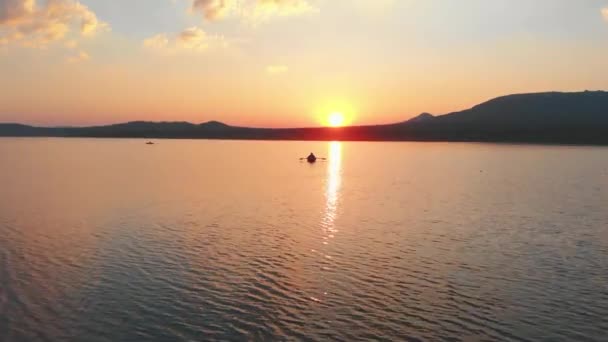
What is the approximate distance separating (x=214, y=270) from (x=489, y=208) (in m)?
37.2

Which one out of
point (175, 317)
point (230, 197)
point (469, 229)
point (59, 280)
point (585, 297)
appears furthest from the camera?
point (230, 197)

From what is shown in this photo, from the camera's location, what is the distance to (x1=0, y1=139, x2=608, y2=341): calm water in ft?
70.3

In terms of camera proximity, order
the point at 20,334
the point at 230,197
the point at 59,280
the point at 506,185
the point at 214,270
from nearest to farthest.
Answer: the point at 20,334 < the point at 59,280 < the point at 214,270 < the point at 230,197 < the point at 506,185

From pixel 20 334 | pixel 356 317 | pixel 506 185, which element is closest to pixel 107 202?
pixel 20 334

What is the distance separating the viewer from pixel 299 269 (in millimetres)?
29844

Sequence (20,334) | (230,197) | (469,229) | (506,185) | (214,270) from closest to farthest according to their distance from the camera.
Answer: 1. (20,334)
2. (214,270)
3. (469,229)
4. (230,197)
5. (506,185)

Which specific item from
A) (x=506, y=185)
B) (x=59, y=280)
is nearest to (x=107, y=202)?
(x=59, y=280)

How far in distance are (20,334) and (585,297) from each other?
26.2 meters

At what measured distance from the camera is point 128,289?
25750 millimetres

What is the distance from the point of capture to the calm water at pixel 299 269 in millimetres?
21422

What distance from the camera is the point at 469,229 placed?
141 feet

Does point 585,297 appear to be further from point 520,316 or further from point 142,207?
point 142,207

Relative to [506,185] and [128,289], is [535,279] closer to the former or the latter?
[128,289]

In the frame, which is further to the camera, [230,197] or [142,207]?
[230,197]
